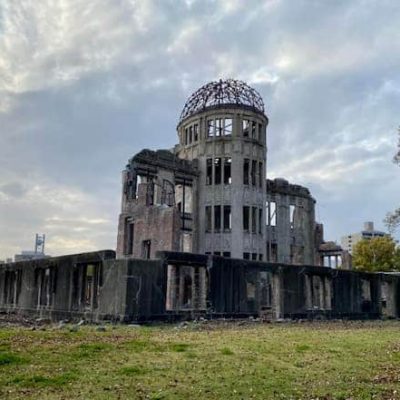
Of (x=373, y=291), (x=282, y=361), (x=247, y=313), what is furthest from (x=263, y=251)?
(x=282, y=361)

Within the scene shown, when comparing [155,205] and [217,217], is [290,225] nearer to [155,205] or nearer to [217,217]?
[217,217]

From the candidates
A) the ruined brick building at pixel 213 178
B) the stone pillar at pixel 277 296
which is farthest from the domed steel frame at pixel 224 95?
the stone pillar at pixel 277 296

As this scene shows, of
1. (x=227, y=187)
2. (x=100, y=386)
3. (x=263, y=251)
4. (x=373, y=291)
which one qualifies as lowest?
(x=100, y=386)

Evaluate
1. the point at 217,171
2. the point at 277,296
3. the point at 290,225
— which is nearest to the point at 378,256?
the point at 290,225

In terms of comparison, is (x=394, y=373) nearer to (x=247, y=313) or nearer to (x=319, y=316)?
(x=247, y=313)

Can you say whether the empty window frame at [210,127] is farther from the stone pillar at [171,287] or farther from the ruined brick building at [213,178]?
the stone pillar at [171,287]

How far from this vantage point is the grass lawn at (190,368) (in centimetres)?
714

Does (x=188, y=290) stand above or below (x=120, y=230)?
below

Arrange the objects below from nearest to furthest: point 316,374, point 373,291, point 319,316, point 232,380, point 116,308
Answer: point 232,380, point 316,374, point 116,308, point 319,316, point 373,291

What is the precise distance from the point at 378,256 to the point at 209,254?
32.9 meters

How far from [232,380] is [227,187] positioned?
1245 inches

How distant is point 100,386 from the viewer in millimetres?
7340

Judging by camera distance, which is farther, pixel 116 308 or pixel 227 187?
pixel 227 187

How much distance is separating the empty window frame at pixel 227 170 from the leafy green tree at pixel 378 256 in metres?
23.8
